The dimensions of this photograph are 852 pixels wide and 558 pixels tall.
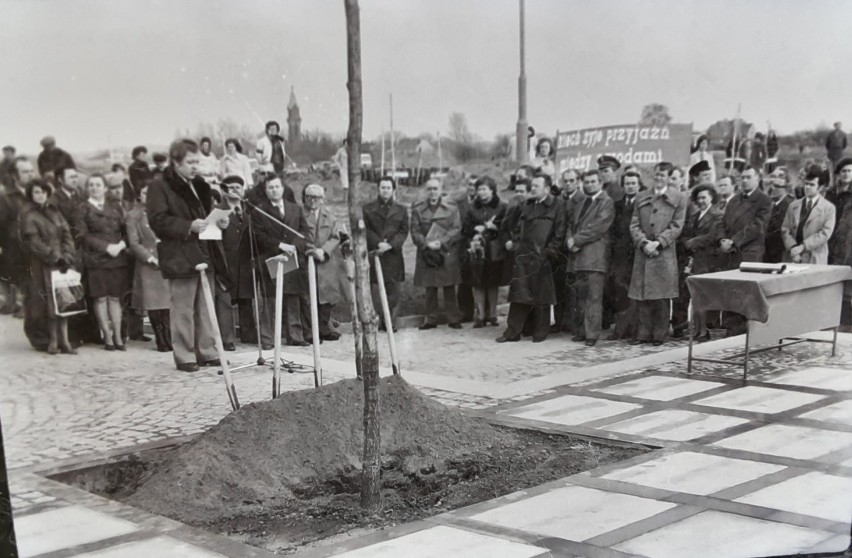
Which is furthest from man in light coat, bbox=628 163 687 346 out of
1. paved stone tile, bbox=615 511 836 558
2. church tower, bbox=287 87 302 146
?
church tower, bbox=287 87 302 146

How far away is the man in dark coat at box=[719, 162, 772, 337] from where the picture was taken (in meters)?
5.28

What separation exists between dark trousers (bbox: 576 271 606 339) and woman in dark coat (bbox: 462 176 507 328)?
1.80 ft

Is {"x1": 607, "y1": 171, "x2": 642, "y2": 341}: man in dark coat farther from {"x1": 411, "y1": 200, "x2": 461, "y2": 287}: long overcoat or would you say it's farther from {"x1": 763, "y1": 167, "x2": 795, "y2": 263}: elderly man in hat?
{"x1": 411, "y1": 200, "x2": 461, "y2": 287}: long overcoat

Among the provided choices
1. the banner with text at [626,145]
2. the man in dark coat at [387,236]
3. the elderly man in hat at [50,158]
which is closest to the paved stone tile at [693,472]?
the man in dark coat at [387,236]

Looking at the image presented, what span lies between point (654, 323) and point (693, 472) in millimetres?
1376

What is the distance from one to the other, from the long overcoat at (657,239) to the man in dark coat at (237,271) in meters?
2.35

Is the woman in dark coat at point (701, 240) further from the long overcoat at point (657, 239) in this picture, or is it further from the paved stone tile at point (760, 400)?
the paved stone tile at point (760, 400)

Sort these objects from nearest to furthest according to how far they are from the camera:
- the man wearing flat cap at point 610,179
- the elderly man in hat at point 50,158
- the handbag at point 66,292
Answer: the elderly man in hat at point 50,158 → the handbag at point 66,292 → the man wearing flat cap at point 610,179

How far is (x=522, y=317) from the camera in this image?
497 cm

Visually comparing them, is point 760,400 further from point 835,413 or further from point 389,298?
point 389,298

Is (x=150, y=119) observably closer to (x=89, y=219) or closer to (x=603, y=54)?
(x=89, y=219)

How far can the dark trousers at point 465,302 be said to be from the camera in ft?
15.2

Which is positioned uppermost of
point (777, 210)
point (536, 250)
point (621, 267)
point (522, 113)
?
point (522, 113)

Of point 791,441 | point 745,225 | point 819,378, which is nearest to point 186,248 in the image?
point 791,441
